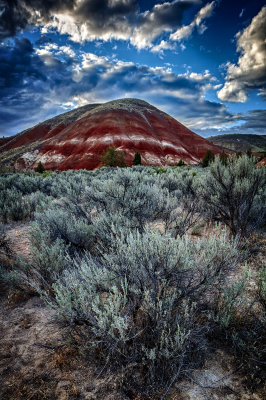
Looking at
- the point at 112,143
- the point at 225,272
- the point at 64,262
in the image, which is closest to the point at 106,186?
the point at 64,262

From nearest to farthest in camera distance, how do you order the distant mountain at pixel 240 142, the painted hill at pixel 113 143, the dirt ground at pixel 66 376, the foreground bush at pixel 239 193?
the dirt ground at pixel 66 376
the foreground bush at pixel 239 193
the painted hill at pixel 113 143
the distant mountain at pixel 240 142

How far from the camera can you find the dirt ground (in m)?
1.60

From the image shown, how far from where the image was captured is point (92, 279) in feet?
6.89

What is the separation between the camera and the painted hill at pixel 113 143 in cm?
4991

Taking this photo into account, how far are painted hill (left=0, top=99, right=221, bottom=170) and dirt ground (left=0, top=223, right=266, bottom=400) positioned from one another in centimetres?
4545

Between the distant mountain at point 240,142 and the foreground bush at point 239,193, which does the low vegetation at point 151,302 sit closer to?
the foreground bush at point 239,193

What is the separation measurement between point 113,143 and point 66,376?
53.2m

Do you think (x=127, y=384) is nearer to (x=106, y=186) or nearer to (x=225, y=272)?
(x=225, y=272)

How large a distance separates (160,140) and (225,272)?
6083cm

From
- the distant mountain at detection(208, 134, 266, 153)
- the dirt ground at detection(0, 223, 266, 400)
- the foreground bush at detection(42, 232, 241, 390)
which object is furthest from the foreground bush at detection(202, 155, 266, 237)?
the distant mountain at detection(208, 134, 266, 153)

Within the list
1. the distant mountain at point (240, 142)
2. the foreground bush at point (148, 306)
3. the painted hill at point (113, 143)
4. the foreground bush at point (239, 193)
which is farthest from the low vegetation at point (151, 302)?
the distant mountain at point (240, 142)

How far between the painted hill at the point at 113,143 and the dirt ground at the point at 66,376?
4545 cm

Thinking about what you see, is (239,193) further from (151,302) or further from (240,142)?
(240,142)

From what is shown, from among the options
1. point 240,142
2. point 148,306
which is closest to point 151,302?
point 148,306
